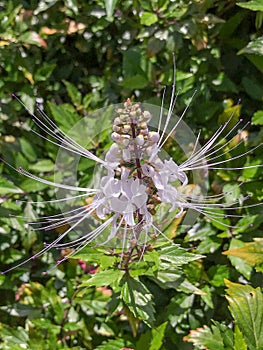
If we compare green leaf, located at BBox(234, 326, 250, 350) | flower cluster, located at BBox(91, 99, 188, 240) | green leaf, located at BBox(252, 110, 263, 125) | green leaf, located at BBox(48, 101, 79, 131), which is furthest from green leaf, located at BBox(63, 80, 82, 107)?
green leaf, located at BBox(234, 326, 250, 350)

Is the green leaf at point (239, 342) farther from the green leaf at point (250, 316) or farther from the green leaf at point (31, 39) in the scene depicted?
the green leaf at point (31, 39)

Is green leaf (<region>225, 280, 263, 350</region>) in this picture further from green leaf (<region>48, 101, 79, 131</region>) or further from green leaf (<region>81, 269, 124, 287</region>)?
green leaf (<region>48, 101, 79, 131</region>)

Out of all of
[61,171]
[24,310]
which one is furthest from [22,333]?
[61,171]

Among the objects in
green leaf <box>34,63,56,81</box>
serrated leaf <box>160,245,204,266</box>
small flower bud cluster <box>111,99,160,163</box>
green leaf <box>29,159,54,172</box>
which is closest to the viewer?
small flower bud cluster <box>111,99,160,163</box>

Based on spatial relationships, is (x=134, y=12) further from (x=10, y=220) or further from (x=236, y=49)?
(x=10, y=220)

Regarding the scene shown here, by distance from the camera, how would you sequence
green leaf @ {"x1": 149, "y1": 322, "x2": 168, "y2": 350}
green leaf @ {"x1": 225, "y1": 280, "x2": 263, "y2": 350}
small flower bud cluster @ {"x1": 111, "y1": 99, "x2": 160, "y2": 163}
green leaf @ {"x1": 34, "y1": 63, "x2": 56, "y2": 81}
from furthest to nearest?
1. green leaf @ {"x1": 34, "y1": 63, "x2": 56, "y2": 81}
2. green leaf @ {"x1": 149, "y1": 322, "x2": 168, "y2": 350}
3. green leaf @ {"x1": 225, "y1": 280, "x2": 263, "y2": 350}
4. small flower bud cluster @ {"x1": 111, "y1": 99, "x2": 160, "y2": 163}

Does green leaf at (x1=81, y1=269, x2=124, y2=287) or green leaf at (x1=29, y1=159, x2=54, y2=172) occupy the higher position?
green leaf at (x1=29, y1=159, x2=54, y2=172)
